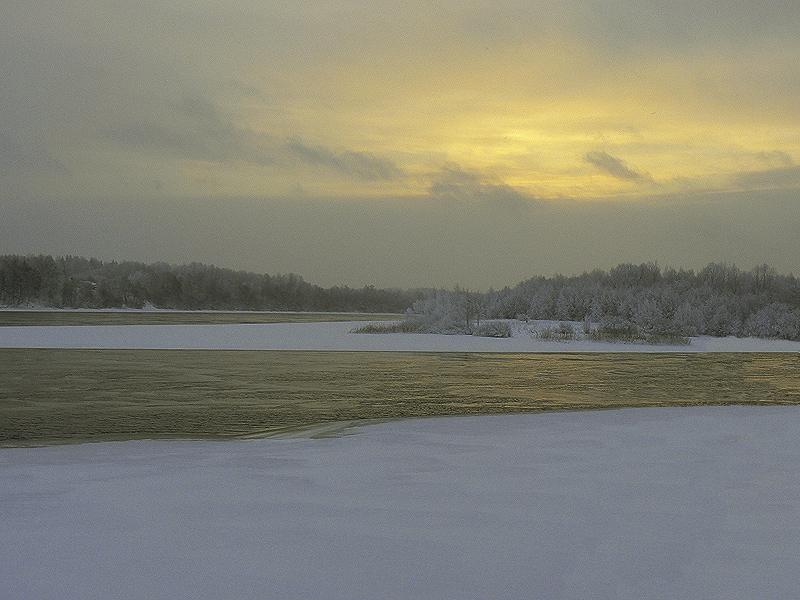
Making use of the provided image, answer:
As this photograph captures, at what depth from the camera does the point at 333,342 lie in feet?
127

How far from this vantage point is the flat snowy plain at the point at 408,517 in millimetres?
4707

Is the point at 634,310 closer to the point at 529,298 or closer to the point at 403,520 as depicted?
the point at 529,298

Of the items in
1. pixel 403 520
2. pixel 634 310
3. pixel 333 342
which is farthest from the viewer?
pixel 634 310

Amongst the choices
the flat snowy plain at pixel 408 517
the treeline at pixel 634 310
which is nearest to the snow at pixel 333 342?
the treeline at pixel 634 310

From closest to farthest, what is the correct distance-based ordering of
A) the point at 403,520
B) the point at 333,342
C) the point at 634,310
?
1. the point at 403,520
2. the point at 333,342
3. the point at 634,310

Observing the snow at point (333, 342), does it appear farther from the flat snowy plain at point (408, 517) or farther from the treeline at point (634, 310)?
the flat snowy plain at point (408, 517)

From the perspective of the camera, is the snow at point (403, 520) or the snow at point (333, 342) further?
the snow at point (333, 342)

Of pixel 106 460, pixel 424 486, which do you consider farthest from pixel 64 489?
pixel 424 486

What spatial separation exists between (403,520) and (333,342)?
3284 cm

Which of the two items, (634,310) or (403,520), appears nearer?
(403,520)

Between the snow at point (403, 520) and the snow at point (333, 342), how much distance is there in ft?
85.9

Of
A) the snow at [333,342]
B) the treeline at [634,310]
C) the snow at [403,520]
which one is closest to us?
the snow at [403,520]

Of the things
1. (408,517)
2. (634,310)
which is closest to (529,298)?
(634,310)

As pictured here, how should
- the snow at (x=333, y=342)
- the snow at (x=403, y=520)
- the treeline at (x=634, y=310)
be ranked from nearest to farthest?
1. the snow at (x=403, y=520)
2. the snow at (x=333, y=342)
3. the treeline at (x=634, y=310)
